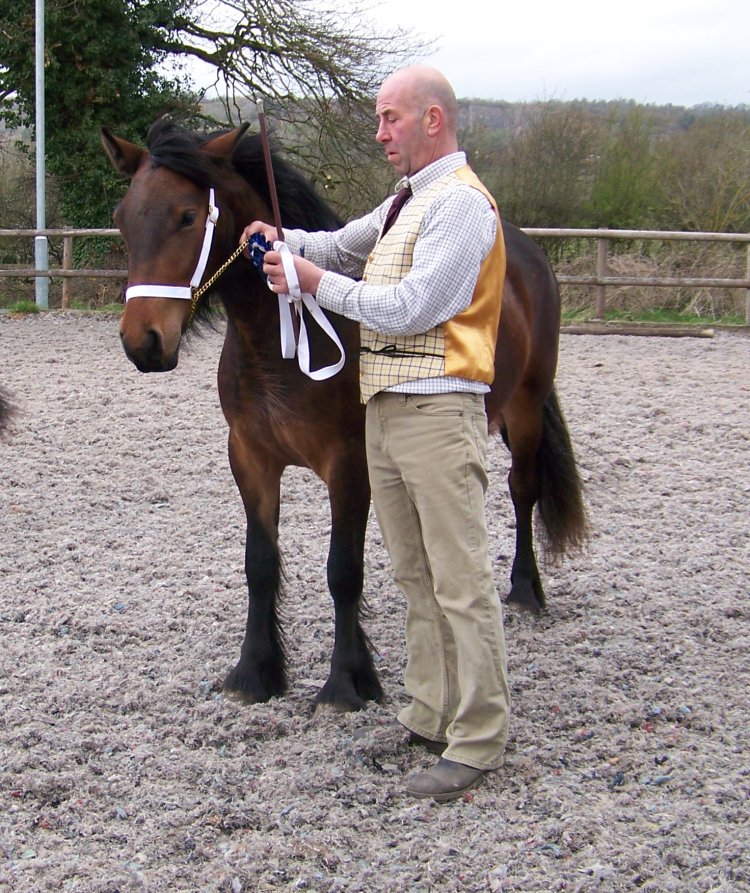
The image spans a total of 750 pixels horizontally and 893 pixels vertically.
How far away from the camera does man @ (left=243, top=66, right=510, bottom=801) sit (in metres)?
2.43

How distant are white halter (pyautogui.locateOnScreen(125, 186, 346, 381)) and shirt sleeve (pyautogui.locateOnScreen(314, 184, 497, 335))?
0.80ft

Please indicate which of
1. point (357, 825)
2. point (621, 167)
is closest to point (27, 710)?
point (357, 825)

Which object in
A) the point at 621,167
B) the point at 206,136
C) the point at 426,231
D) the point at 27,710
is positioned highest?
the point at 621,167

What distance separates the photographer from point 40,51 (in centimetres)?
1373

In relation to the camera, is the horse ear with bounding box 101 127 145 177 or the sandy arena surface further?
the horse ear with bounding box 101 127 145 177

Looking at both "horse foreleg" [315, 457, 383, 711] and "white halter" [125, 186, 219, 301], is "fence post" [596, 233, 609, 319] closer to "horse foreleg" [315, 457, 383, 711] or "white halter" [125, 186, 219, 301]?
"horse foreleg" [315, 457, 383, 711]

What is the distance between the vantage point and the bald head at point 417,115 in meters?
2.43

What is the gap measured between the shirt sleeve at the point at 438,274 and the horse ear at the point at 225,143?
2.49ft

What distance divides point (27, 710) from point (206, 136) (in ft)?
6.26

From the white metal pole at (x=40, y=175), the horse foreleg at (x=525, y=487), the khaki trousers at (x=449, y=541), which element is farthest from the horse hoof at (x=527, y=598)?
the white metal pole at (x=40, y=175)

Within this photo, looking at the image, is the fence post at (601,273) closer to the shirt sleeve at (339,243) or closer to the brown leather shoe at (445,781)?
the shirt sleeve at (339,243)

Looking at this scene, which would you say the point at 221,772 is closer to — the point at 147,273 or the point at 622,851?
the point at 622,851

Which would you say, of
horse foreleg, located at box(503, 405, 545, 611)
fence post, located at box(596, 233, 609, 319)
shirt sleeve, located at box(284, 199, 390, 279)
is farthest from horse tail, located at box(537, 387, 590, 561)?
fence post, located at box(596, 233, 609, 319)

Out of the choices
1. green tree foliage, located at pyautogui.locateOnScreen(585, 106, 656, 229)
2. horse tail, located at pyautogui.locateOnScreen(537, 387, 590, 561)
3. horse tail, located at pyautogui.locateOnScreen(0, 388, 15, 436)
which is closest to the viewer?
horse tail, located at pyautogui.locateOnScreen(537, 387, 590, 561)
